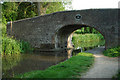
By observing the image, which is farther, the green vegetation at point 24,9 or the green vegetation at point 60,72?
the green vegetation at point 24,9

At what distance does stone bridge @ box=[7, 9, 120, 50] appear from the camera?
1078cm

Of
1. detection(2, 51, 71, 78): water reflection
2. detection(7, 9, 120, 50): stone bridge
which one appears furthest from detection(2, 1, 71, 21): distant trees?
detection(2, 51, 71, 78): water reflection

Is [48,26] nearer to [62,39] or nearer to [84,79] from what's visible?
[62,39]

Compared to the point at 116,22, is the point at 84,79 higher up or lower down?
lower down

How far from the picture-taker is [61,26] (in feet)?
41.7

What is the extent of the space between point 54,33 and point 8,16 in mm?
9120

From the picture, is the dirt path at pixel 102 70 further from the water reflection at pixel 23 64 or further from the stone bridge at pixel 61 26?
the stone bridge at pixel 61 26

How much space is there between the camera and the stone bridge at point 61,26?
10.8 metres

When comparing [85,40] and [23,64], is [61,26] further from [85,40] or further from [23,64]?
[85,40]

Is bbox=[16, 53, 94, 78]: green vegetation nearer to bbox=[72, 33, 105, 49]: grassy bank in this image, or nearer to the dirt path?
the dirt path

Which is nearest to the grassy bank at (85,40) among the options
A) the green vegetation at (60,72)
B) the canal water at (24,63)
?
the canal water at (24,63)

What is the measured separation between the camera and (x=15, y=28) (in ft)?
47.7

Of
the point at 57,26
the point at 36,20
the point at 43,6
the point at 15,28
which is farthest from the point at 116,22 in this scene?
the point at 43,6

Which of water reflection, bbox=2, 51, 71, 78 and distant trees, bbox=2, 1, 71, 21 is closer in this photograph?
water reflection, bbox=2, 51, 71, 78
